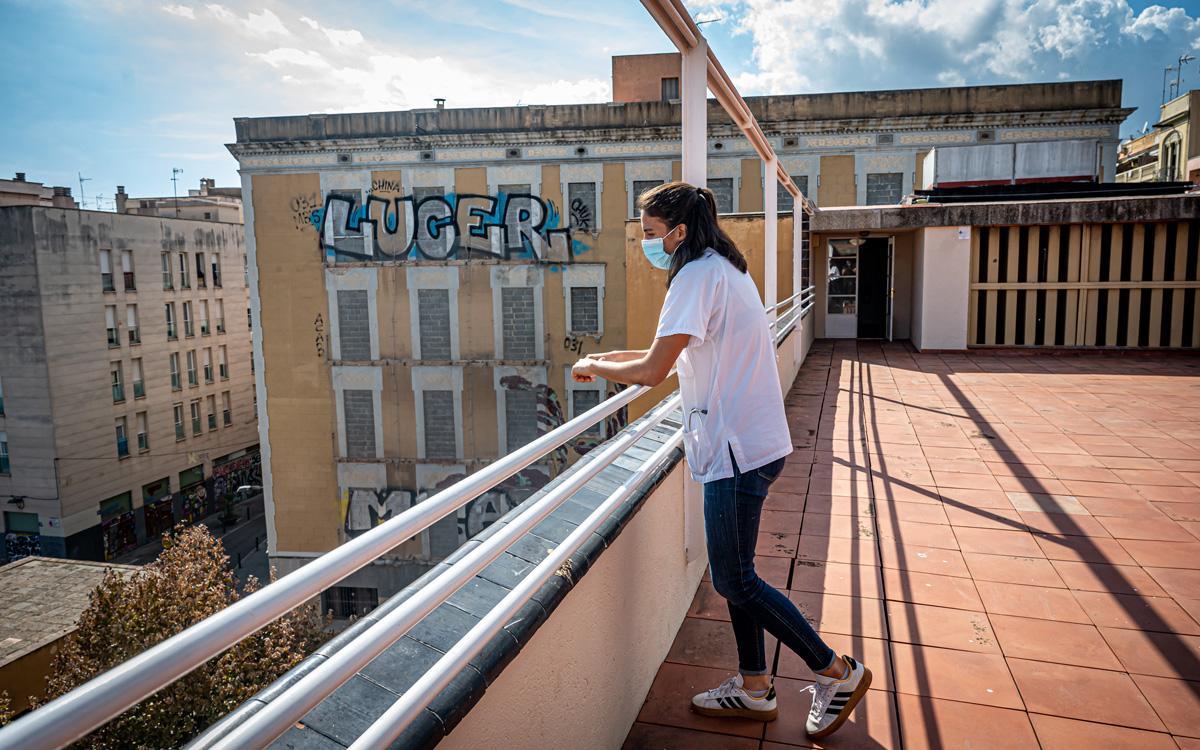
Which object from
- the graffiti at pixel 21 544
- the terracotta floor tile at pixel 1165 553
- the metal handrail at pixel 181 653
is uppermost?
the metal handrail at pixel 181 653

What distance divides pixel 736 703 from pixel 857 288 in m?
13.6

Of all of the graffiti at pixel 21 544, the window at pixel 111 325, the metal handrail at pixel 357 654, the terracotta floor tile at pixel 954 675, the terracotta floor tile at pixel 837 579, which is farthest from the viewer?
the window at pixel 111 325

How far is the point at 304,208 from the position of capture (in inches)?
952

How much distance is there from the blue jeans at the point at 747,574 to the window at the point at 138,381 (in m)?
34.7

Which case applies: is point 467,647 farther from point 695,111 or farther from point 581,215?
point 581,215

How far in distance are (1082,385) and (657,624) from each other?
25.5 feet

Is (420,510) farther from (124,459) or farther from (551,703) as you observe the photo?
(124,459)

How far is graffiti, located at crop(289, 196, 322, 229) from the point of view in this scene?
2416 centimetres

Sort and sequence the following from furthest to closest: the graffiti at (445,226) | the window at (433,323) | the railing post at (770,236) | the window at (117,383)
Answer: the window at (117,383)
the window at (433,323)
the graffiti at (445,226)
the railing post at (770,236)

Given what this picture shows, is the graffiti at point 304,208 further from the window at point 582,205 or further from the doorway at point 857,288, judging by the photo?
the doorway at point 857,288

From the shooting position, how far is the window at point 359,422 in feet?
80.0

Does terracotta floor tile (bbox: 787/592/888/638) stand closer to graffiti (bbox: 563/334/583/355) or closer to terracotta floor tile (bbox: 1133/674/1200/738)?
terracotta floor tile (bbox: 1133/674/1200/738)

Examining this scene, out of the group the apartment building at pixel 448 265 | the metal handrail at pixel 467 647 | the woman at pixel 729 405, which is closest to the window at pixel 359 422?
the apartment building at pixel 448 265

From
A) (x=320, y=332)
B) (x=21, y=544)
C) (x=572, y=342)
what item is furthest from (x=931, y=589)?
(x=21, y=544)
